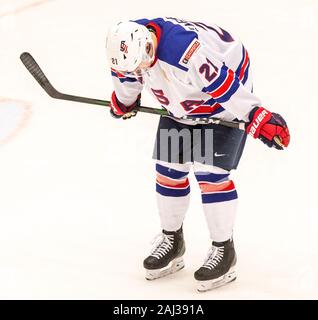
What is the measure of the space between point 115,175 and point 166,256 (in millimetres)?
951

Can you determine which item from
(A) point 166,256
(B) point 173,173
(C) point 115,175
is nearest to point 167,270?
(A) point 166,256

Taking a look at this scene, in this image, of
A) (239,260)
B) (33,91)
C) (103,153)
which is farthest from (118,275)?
(33,91)

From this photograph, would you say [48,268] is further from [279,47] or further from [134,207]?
[279,47]

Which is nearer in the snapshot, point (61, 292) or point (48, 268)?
point (61, 292)

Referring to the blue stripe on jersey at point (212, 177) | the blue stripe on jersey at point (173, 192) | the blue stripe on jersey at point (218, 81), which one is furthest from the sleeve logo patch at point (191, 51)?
the blue stripe on jersey at point (173, 192)

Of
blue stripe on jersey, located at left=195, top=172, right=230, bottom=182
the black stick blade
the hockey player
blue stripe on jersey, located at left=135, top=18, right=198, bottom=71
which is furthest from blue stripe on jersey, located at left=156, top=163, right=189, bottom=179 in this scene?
the black stick blade

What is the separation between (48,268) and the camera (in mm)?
3285

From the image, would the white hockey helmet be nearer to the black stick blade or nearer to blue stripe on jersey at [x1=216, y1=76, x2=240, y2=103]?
blue stripe on jersey at [x1=216, y1=76, x2=240, y2=103]

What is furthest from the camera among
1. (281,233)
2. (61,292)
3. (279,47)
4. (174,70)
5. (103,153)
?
(279,47)

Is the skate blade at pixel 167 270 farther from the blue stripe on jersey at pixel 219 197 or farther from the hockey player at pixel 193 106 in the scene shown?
the blue stripe on jersey at pixel 219 197

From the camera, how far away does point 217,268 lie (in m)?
3.12

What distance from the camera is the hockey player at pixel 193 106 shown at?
2844 millimetres

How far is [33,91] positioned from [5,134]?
1.67ft

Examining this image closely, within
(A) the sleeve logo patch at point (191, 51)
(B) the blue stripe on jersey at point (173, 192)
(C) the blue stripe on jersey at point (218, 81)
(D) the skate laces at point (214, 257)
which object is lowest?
(D) the skate laces at point (214, 257)
